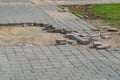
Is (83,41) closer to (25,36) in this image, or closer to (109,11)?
(25,36)

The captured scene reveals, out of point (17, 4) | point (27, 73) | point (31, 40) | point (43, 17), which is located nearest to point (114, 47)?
point (31, 40)

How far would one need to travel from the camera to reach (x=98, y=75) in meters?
7.25

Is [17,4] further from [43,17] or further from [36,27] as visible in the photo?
[36,27]

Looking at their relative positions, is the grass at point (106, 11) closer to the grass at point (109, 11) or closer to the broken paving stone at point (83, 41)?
the grass at point (109, 11)

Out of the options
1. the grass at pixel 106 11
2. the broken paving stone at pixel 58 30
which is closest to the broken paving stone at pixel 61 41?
the broken paving stone at pixel 58 30

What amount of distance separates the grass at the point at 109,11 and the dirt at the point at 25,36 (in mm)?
2467

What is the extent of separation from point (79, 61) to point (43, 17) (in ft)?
17.6

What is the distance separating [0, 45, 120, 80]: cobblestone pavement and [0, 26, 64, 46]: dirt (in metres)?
0.56

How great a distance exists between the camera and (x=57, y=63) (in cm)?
795

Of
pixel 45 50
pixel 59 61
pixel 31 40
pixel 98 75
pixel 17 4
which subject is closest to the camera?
pixel 98 75

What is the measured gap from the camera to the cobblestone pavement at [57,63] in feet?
23.6

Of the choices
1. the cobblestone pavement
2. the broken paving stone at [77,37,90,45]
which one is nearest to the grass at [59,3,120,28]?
the broken paving stone at [77,37,90,45]

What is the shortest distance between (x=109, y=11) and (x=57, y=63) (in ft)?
23.0

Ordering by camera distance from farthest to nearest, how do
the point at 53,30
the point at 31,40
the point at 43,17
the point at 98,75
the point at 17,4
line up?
the point at 17,4
the point at 43,17
the point at 53,30
the point at 31,40
the point at 98,75
